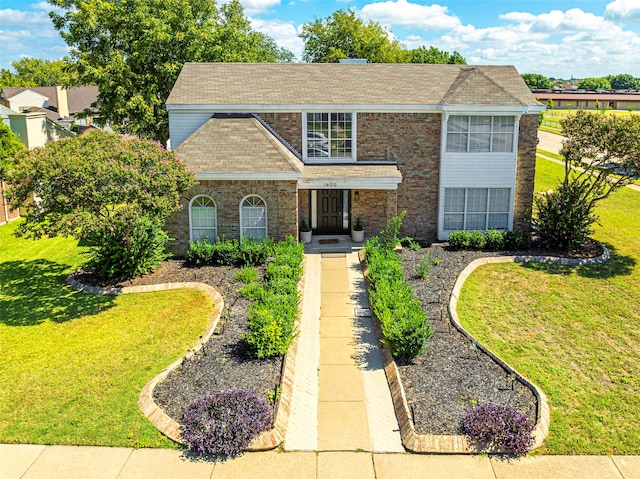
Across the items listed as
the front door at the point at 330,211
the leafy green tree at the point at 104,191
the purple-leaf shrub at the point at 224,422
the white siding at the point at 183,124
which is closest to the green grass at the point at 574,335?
the purple-leaf shrub at the point at 224,422

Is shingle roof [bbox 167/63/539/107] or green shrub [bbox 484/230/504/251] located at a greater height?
shingle roof [bbox 167/63/539/107]

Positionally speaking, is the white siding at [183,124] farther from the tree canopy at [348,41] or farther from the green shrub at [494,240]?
the tree canopy at [348,41]

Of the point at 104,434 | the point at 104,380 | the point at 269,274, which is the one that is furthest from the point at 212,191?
the point at 104,434

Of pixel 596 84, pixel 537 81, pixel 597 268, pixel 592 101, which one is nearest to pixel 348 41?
pixel 597 268

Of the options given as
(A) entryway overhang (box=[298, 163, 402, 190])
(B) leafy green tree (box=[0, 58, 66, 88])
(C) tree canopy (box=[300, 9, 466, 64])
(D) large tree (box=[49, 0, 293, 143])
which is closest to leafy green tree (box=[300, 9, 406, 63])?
(C) tree canopy (box=[300, 9, 466, 64])

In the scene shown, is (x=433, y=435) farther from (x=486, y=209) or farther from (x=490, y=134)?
(x=490, y=134)

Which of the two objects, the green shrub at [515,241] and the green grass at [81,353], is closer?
the green grass at [81,353]

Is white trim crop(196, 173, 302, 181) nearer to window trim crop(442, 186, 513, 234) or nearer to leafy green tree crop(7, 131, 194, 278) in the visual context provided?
leafy green tree crop(7, 131, 194, 278)

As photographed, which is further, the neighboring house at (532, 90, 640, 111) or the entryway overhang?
the neighboring house at (532, 90, 640, 111)
